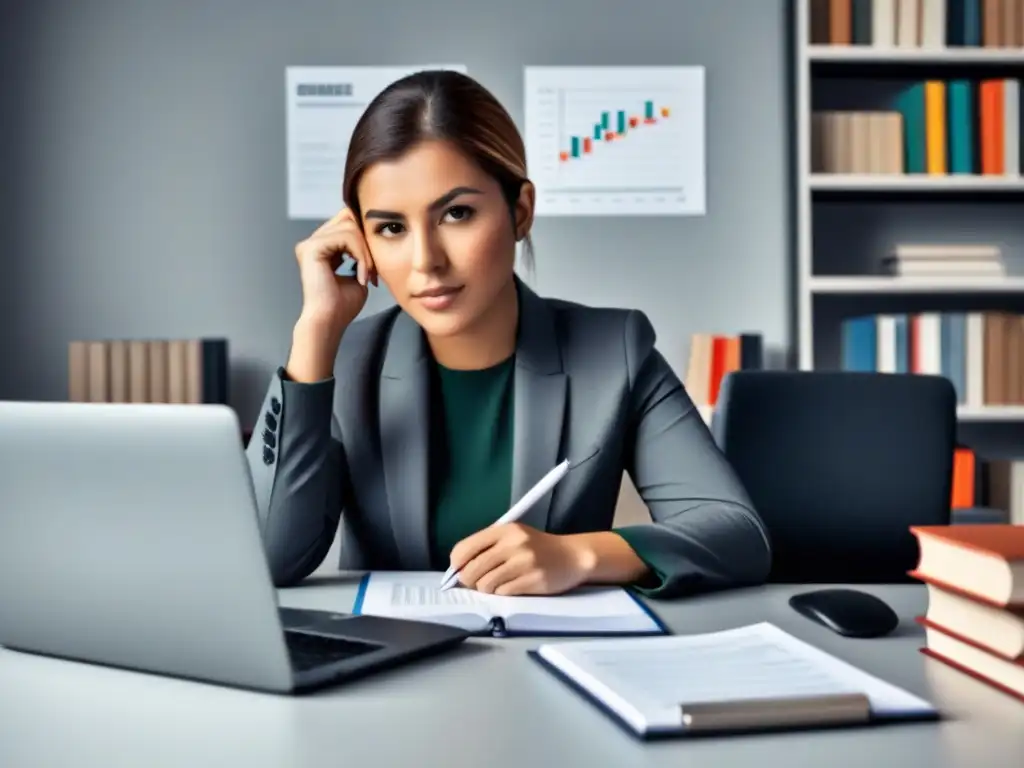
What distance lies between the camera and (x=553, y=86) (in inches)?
123

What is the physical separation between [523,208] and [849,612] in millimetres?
772

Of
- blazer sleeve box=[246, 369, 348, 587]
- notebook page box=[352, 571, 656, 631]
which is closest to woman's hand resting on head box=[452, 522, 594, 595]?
notebook page box=[352, 571, 656, 631]

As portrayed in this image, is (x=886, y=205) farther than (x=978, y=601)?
Yes

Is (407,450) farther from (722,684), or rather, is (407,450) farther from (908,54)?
(908,54)

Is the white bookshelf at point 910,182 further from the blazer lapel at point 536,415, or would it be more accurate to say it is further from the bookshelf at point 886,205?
the blazer lapel at point 536,415

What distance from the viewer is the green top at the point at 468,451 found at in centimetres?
146

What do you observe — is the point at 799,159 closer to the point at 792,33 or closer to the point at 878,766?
the point at 792,33

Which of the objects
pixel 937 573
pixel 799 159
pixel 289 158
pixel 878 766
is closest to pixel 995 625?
pixel 937 573

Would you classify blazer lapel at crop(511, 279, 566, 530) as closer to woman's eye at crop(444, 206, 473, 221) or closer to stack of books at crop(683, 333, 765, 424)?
woman's eye at crop(444, 206, 473, 221)

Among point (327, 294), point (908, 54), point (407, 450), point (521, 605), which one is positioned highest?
point (908, 54)

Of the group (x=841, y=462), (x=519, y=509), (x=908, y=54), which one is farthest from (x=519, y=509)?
(x=908, y=54)

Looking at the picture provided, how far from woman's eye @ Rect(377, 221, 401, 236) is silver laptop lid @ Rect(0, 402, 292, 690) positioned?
2.19 feet

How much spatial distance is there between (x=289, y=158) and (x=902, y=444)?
2.05m

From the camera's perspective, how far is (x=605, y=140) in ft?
10.3
